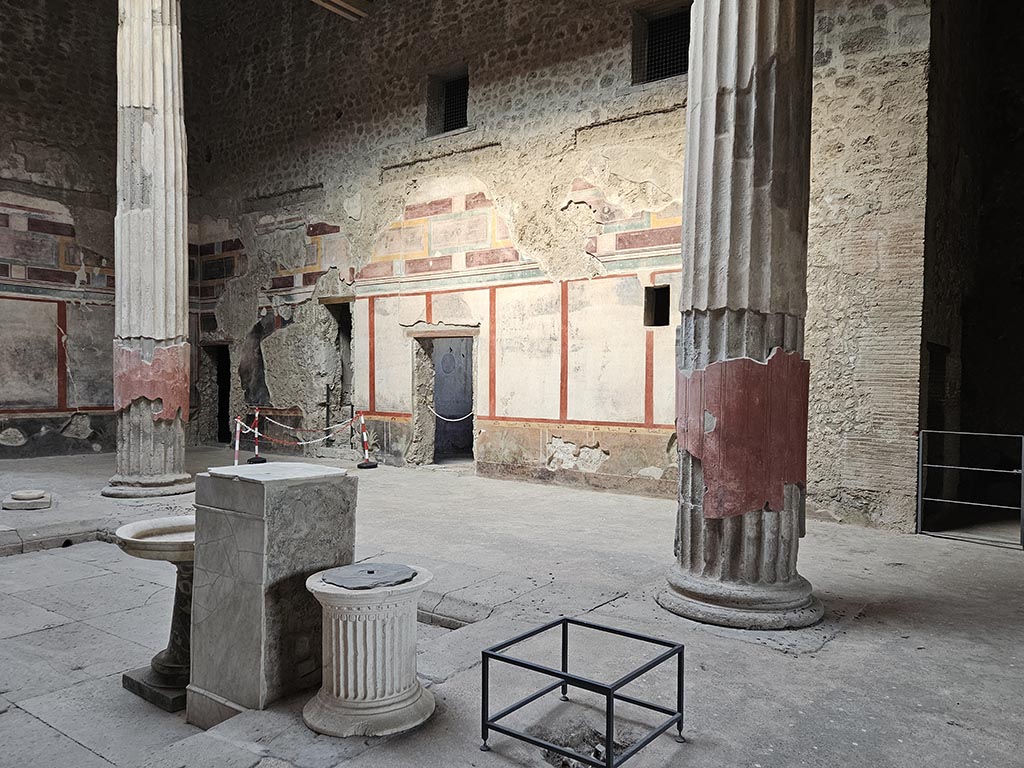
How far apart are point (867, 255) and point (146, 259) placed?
728 cm

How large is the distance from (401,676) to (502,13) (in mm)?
9180

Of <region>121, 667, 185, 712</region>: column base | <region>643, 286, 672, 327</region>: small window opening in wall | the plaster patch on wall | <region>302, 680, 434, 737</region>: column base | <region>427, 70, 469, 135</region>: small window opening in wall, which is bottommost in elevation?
<region>121, 667, 185, 712</region>: column base

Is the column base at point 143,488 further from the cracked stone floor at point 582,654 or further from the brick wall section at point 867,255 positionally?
the brick wall section at point 867,255

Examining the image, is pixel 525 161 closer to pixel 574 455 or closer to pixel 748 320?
pixel 574 455

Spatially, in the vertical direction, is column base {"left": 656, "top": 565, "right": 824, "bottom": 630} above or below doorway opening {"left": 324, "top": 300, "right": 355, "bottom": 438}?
below

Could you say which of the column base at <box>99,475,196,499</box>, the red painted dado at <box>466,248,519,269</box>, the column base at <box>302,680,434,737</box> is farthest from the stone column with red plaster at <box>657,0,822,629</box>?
the column base at <box>99,475,196,499</box>

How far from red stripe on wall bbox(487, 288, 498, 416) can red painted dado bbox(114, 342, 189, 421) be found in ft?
12.3

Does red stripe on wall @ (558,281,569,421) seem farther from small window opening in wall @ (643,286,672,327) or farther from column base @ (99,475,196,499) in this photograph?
column base @ (99,475,196,499)

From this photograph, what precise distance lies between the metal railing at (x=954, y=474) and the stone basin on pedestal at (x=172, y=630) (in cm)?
526

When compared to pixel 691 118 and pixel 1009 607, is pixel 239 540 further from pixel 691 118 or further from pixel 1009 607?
pixel 1009 607

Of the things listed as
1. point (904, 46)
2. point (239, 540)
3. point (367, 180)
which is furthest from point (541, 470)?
point (239, 540)

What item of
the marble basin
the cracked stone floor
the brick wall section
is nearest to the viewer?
the cracked stone floor

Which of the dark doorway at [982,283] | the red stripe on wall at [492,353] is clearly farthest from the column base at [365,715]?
the red stripe on wall at [492,353]

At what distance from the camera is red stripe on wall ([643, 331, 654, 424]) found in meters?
8.62
